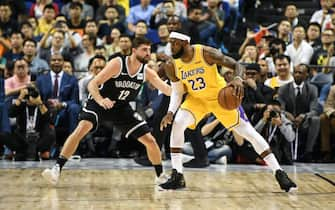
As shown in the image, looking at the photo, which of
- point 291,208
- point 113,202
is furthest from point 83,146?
point 291,208

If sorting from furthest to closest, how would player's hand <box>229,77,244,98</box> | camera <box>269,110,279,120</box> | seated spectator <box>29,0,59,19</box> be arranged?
1. seated spectator <box>29,0,59,19</box>
2. camera <box>269,110,279,120</box>
3. player's hand <box>229,77,244,98</box>

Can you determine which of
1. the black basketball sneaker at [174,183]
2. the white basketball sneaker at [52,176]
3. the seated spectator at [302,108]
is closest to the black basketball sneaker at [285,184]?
the black basketball sneaker at [174,183]

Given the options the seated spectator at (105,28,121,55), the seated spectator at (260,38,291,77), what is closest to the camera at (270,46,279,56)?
the seated spectator at (260,38,291,77)

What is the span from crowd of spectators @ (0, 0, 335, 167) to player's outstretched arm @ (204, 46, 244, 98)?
195 cm

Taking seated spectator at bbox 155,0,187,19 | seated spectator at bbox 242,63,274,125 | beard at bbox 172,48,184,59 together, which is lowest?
seated spectator at bbox 242,63,274,125

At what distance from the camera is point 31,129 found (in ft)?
36.3

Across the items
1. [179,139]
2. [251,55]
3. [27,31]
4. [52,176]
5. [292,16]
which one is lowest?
[52,176]

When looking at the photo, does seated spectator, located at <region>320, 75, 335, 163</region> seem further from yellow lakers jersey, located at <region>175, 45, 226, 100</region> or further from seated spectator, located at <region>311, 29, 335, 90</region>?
yellow lakers jersey, located at <region>175, 45, 226, 100</region>

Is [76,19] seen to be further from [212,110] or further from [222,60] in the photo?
[222,60]

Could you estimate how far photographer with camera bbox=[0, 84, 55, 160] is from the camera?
1104 centimetres

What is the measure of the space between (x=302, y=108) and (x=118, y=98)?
3.93 meters

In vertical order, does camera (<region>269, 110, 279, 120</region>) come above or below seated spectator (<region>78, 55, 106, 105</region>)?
below

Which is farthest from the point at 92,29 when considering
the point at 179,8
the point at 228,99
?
the point at 228,99

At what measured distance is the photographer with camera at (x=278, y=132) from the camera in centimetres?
1083
